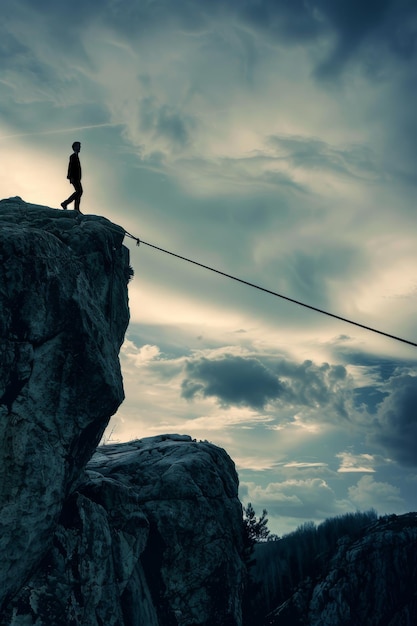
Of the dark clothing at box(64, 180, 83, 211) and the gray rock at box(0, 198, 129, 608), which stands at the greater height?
the dark clothing at box(64, 180, 83, 211)

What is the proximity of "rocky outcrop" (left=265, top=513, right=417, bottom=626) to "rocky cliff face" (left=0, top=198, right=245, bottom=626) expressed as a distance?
193ft

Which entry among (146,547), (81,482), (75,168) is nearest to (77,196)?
(75,168)

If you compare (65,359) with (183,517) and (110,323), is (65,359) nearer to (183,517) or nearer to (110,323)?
(110,323)

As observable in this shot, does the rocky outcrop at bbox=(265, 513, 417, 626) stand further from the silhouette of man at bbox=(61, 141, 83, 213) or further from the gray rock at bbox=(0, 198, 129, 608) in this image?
the silhouette of man at bbox=(61, 141, 83, 213)

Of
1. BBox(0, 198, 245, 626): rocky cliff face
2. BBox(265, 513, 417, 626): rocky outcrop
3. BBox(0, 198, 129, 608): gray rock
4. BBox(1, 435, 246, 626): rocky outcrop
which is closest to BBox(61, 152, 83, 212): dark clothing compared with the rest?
BBox(0, 198, 245, 626): rocky cliff face

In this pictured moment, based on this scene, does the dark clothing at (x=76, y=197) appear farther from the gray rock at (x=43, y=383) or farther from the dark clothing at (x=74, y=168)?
the gray rock at (x=43, y=383)

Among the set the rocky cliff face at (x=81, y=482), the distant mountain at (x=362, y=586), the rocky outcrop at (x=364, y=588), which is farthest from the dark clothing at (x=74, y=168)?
the rocky outcrop at (x=364, y=588)

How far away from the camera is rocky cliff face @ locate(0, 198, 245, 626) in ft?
73.5

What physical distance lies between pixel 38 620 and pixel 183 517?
1253cm

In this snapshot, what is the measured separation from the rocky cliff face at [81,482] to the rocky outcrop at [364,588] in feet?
193

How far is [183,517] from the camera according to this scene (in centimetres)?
3425

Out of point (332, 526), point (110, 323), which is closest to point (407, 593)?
point (332, 526)

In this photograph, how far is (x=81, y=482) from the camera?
28719 millimetres

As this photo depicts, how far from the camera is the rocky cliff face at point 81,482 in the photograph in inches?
882
